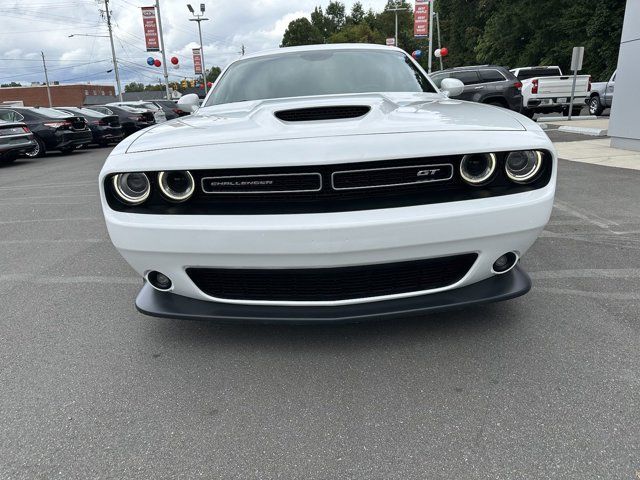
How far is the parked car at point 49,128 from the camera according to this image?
14220mm

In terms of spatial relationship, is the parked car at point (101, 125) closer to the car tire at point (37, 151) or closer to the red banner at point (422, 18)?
the car tire at point (37, 151)

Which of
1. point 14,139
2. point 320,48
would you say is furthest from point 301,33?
point 320,48

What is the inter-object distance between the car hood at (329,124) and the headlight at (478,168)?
4.9 inches

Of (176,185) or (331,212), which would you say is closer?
(331,212)

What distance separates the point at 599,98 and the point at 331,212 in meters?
20.0

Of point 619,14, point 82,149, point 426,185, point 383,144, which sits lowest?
point 82,149

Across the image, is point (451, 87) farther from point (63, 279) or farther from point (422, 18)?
point (422, 18)

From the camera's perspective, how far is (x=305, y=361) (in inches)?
96.1

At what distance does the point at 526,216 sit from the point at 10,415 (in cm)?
243

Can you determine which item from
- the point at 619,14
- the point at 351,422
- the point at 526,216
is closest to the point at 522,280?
the point at 526,216

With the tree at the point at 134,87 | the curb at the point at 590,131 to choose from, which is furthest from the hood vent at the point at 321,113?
the tree at the point at 134,87

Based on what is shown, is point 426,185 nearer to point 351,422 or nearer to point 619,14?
point 351,422

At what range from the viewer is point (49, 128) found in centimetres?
1434

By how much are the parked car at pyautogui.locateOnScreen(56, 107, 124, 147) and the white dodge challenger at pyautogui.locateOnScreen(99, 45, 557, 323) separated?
16.0 metres
